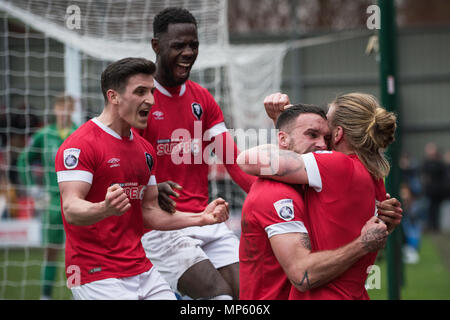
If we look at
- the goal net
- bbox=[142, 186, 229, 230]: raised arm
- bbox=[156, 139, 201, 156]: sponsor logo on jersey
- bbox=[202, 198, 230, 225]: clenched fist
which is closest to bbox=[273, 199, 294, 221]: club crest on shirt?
bbox=[202, 198, 230, 225]: clenched fist

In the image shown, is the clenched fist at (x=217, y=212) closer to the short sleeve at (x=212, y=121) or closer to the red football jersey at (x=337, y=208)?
the red football jersey at (x=337, y=208)

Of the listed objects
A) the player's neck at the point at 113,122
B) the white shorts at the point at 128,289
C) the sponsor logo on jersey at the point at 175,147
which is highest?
the player's neck at the point at 113,122

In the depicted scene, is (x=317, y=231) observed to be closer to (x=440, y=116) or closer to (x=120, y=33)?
(x=120, y=33)

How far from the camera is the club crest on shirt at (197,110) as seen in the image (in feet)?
13.8

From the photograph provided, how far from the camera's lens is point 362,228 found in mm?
2719

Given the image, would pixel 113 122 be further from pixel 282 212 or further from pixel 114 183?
pixel 282 212

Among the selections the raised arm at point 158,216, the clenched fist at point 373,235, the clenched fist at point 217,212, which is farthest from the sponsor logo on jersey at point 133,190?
the clenched fist at point 373,235

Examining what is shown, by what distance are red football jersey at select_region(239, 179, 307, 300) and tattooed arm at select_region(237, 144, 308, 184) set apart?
0.20 feet

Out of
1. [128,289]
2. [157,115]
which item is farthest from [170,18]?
[128,289]

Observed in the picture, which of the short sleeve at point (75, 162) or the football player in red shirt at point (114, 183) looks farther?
the football player in red shirt at point (114, 183)

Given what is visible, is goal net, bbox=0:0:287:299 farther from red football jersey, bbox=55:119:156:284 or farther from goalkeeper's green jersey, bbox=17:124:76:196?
red football jersey, bbox=55:119:156:284

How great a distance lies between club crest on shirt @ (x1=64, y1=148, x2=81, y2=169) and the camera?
10.2ft
